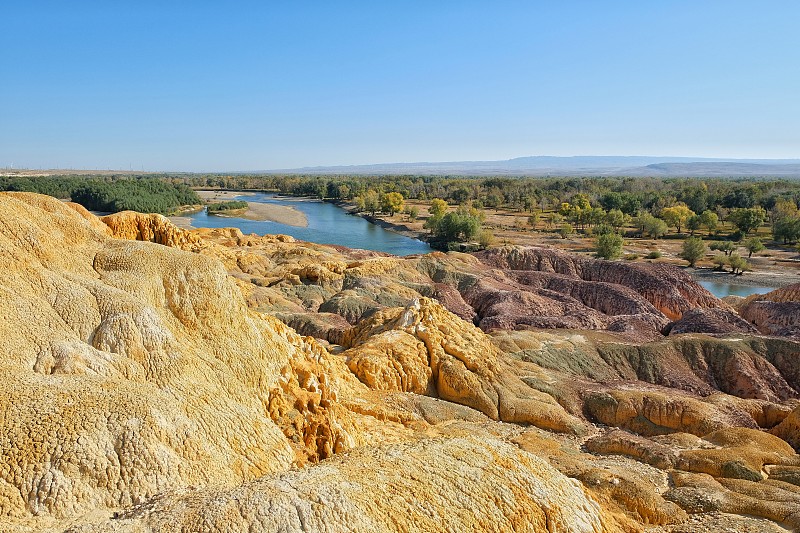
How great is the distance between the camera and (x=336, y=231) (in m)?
113

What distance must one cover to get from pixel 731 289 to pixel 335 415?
72.3 metres

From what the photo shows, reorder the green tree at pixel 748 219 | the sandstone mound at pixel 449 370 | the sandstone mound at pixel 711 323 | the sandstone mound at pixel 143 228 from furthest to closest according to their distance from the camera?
the green tree at pixel 748 219, the sandstone mound at pixel 711 323, the sandstone mound at pixel 143 228, the sandstone mound at pixel 449 370

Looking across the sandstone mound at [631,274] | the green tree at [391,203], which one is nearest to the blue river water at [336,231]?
the green tree at [391,203]

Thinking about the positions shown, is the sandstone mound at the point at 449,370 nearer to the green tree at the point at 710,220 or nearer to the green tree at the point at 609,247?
the green tree at the point at 609,247

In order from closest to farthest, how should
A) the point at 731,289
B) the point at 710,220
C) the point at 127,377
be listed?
the point at 127,377 < the point at 731,289 < the point at 710,220

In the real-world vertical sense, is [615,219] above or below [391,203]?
below

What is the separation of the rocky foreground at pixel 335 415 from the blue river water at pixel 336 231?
203ft

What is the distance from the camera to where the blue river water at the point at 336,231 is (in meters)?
97.7

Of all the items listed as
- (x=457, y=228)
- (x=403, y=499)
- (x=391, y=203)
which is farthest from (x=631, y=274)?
(x=391, y=203)

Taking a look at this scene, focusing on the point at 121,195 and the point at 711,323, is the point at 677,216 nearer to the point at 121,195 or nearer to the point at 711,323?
the point at 711,323

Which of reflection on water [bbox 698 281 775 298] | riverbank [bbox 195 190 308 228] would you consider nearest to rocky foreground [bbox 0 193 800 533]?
reflection on water [bbox 698 281 775 298]

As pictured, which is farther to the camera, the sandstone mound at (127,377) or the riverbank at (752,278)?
the riverbank at (752,278)

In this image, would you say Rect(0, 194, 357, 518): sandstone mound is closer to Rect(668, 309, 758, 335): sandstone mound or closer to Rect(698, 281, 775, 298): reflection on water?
Rect(668, 309, 758, 335): sandstone mound

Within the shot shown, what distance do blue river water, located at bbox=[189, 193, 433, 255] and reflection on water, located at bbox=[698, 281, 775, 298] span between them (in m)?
43.2
